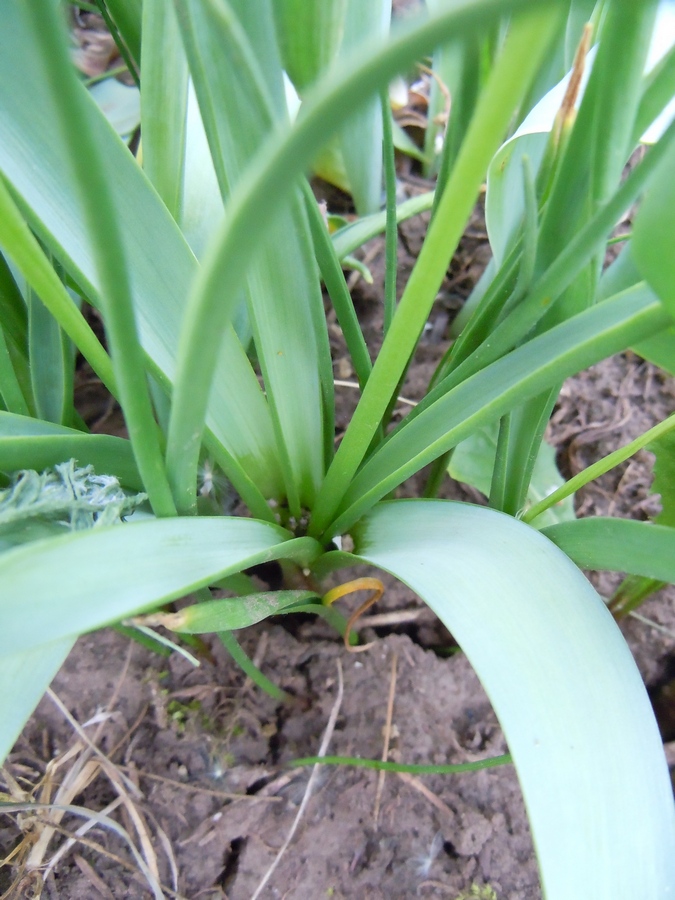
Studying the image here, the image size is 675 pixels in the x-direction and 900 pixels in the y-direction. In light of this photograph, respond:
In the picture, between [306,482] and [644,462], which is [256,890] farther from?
[644,462]

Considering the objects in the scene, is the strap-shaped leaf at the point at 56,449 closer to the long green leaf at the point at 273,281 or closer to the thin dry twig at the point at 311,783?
the long green leaf at the point at 273,281

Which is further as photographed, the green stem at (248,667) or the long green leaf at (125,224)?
the green stem at (248,667)

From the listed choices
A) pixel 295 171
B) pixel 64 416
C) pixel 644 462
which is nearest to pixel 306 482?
pixel 64 416

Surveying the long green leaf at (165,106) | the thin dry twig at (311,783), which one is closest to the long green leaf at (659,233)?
the long green leaf at (165,106)

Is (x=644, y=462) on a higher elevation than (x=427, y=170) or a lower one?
lower

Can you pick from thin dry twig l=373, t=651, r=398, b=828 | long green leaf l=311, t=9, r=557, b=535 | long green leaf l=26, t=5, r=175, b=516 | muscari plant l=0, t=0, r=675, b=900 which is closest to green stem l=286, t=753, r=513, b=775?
thin dry twig l=373, t=651, r=398, b=828

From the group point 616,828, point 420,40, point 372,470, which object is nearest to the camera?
point 420,40
